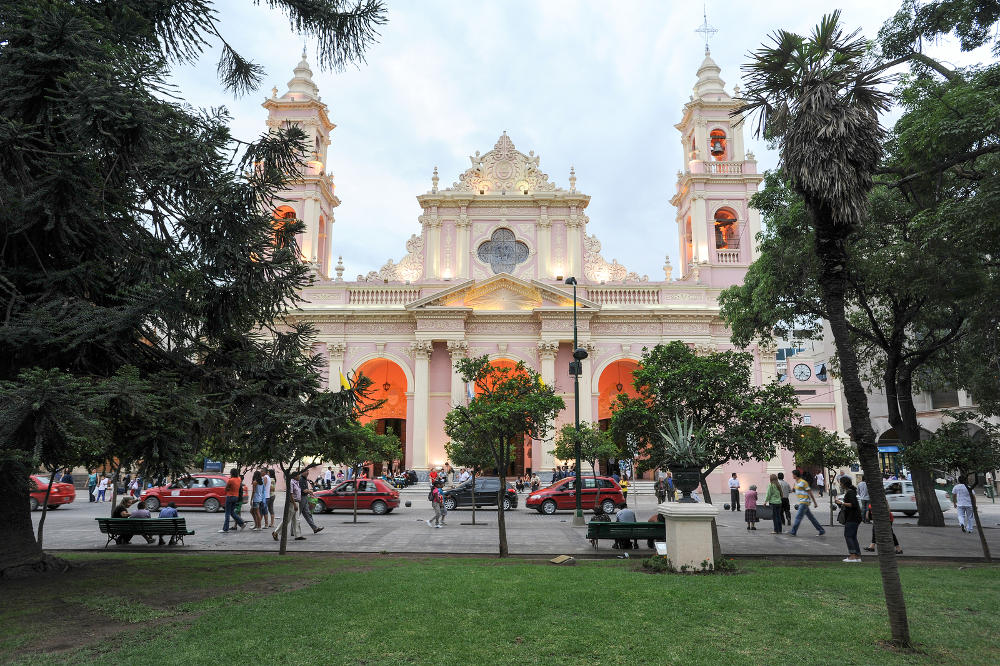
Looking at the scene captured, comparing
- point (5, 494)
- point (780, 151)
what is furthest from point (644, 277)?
point (5, 494)

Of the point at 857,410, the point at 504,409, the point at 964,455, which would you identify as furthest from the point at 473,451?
the point at 857,410

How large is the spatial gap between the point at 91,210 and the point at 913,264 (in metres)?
14.2

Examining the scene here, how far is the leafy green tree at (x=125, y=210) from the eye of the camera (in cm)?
746

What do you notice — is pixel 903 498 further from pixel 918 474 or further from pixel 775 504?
pixel 775 504

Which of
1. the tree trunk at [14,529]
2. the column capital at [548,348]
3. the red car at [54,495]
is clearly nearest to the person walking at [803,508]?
the tree trunk at [14,529]

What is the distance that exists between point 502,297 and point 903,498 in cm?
2260

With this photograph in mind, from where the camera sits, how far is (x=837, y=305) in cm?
687

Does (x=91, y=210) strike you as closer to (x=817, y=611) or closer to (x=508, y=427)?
(x=508, y=427)

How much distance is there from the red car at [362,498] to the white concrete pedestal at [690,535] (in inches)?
608

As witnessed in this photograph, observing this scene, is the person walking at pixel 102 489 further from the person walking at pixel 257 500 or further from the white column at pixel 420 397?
the person walking at pixel 257 500

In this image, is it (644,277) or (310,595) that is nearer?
(310,595)

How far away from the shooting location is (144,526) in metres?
14.1

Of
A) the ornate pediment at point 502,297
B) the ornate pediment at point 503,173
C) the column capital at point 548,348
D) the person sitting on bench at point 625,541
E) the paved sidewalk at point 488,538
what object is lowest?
the paved sidewalk at point 488,538

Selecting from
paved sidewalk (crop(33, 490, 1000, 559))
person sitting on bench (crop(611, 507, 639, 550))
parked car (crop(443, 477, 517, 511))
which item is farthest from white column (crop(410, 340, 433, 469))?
person sitting on bench (crop(611, 507, 639, 550))
